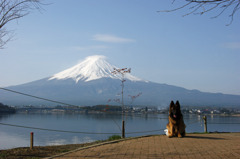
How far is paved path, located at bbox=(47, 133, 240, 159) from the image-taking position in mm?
5801

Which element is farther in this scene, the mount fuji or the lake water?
the mount fuji

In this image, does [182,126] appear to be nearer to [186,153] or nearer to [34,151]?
[186,153]

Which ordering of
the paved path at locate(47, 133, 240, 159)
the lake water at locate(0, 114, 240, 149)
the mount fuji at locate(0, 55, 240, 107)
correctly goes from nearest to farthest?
1. the paved path at locate(47, 133, 240, 159)
2. the lake water at locate(0, 114, 240, 149)
3. the mount fuji at locate(0, 55, 240, 107)

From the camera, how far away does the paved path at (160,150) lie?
19.0 ft

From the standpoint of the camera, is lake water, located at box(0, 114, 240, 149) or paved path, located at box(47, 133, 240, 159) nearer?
paved path, located at box(47, 133, 240, 159)

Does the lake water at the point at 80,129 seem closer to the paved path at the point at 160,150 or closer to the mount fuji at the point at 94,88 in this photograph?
the paved path at the point at 160,150

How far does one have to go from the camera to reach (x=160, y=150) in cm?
630

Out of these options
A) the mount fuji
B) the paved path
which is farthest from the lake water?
the mount fuji

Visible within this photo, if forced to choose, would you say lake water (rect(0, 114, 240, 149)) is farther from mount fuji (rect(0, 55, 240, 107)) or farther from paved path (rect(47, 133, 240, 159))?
mount fuji (rect(0, 55, 240, 107))

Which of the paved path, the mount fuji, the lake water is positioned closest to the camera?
the paved path

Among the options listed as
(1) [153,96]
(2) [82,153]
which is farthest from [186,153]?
(1) [153,96]

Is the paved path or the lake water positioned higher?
the paved path

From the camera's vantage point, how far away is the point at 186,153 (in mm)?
5945

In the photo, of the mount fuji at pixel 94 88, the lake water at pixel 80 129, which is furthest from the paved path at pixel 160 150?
the mount fuji at pixel 94 88
